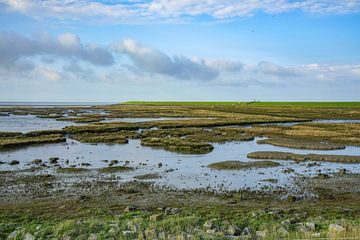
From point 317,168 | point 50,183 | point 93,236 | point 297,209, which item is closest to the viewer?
point 93,236

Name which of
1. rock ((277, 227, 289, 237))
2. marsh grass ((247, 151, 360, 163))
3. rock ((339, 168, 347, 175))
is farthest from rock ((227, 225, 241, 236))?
marsh grass ((247, 151, 360, 163))

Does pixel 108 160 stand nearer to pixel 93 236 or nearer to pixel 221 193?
pixel 221 193

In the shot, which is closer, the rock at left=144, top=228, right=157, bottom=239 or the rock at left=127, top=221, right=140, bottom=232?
the rock at left=144, top=228, right=157, bottom=239

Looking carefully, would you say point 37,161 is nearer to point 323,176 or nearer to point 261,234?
point 323,176

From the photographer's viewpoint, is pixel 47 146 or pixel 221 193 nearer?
pixel 221 193

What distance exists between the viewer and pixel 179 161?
31.2 meters

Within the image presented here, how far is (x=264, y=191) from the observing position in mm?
20266

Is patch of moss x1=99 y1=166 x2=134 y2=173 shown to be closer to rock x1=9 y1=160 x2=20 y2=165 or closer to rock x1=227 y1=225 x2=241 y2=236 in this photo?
rock x1=9 y1=160 x2=20 y2=165

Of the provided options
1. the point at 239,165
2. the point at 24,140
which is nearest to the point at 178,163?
the point at 239,165

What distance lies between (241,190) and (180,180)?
466cm

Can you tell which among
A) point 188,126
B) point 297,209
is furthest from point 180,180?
point 188,126

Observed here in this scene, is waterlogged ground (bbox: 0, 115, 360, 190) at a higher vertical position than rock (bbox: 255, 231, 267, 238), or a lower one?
lower

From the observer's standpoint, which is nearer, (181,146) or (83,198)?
(83,198)

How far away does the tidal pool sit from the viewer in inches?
917
